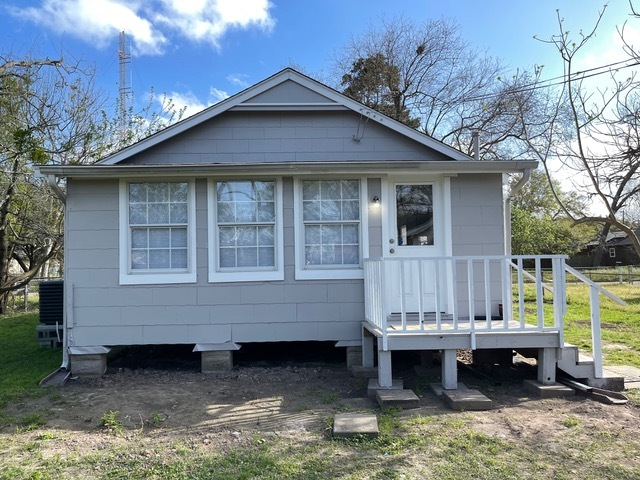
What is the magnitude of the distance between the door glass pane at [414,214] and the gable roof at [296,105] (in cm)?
76

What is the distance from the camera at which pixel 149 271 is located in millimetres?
5836

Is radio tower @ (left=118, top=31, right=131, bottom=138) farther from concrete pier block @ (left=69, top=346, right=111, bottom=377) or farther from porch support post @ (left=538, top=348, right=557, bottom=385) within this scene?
porch support post @ (left=538, top=348, right=557, bottom=385)

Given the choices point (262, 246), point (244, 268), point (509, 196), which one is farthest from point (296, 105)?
point (509, 196)

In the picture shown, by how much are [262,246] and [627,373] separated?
Answer: 4.81 metres

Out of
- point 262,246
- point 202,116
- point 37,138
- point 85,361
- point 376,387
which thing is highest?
point 37,138

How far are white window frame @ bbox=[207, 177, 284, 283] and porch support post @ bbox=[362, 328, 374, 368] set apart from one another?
1338 mm

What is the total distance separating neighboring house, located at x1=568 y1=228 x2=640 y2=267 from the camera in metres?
39.8

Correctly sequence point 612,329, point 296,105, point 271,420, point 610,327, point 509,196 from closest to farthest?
1. point 271,420
2. point 296,105
3. point 509,196
4. point 612,329
5. point 610,327

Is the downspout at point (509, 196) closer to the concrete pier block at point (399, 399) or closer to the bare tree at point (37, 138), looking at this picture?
the concrete pier block at point (399, 399)

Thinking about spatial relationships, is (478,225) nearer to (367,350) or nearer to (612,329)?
(367,350)

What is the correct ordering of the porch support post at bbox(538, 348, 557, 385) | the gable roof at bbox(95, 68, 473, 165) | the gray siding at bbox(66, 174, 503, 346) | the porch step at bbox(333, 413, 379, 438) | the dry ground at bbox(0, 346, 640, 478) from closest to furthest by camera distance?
the dry ground at bbox(0, 346, 640, 478) < the porch step at bbox(333, 413, 379, 438) < the porch support post at bbox(538, 348, 557, 385) < the gray siding at bbox(66, 174, 503, 346) < the gable roof at bbox(95, 68, 473, 165)

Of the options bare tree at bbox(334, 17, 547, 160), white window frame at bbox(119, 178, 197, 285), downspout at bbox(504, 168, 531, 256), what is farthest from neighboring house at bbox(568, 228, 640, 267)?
white window frame at bbox(119, 178, 197, 285)

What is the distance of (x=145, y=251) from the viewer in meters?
5.88

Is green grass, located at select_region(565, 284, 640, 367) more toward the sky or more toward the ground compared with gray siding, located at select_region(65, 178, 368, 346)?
more toward the ground
